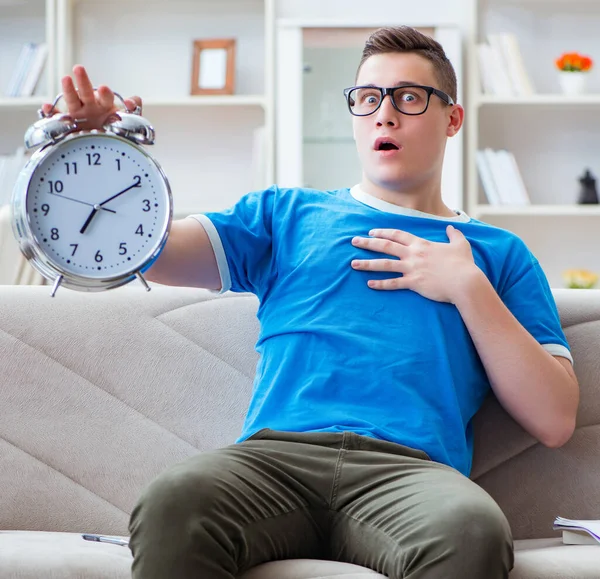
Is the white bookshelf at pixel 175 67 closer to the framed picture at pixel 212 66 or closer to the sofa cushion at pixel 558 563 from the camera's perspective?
the framed picture at pixel 212 66

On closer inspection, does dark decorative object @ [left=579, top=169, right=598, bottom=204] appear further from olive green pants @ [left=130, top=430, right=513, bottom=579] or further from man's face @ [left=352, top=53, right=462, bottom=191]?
olive green pants @ [left=130, top=430, right=513, bottom=579]

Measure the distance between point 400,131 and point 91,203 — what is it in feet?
2.17

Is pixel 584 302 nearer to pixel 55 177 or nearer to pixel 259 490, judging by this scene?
pixel 259 490

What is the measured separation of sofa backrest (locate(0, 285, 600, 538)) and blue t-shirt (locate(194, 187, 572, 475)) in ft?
0.41

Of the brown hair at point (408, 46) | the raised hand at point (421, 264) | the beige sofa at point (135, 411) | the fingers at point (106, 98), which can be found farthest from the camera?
the brown hair at point (408, 46)

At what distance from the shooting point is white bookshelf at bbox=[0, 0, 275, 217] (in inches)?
167

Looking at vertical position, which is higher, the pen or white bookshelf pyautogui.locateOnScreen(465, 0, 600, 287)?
white bookshelf pyautogui.locateOnScreen(465, 0, 600, 287)

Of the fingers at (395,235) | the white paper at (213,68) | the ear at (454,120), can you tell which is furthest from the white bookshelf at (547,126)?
the fingers at (395,235)

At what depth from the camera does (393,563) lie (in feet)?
3.92

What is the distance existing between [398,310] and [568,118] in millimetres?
3056

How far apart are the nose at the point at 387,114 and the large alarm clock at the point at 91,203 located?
1.76 ft

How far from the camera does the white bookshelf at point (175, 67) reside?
4246mm

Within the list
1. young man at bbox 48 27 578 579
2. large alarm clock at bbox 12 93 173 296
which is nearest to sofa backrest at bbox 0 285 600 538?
young man at bbox 48 27 578 579

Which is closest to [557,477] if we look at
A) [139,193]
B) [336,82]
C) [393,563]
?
[393,563]
